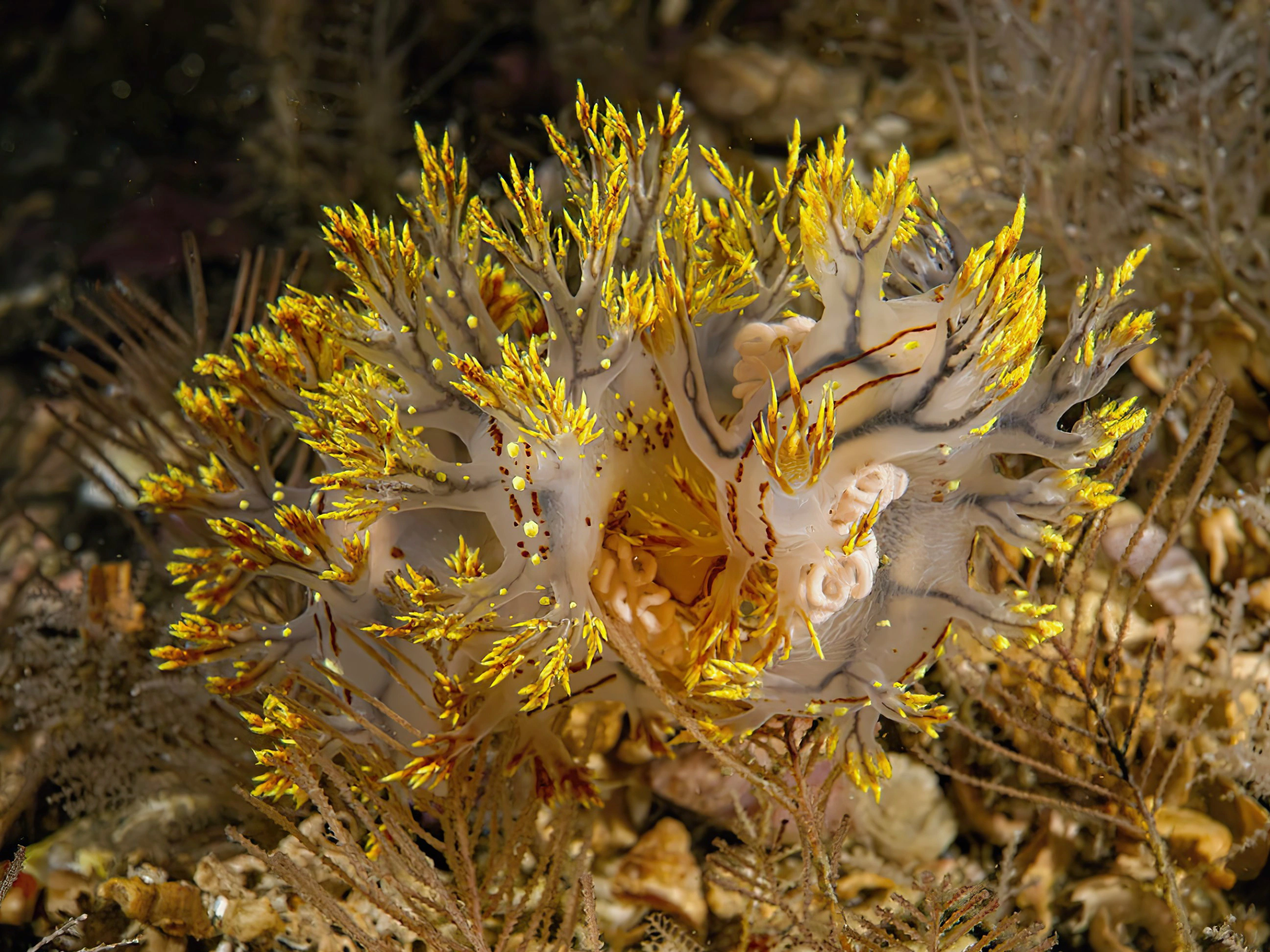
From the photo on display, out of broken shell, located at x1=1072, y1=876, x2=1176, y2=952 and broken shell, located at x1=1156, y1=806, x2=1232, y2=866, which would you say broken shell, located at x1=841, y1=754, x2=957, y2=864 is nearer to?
broken shell, located at x1=1072, y1=876, x2=1176, y2=952

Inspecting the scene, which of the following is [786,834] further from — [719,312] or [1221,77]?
[1221,77]

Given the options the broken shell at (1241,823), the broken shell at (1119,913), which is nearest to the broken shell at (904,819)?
the broken shell at (1119,913)

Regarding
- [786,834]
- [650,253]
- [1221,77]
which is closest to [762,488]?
[650,253]

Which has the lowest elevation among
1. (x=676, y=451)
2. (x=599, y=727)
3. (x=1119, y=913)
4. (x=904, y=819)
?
(x=1119, y=913)

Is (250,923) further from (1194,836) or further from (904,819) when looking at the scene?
(1194,836)

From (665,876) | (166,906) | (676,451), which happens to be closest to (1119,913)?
(665,876)

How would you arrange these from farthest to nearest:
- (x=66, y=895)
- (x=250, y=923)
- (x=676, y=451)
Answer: (x=66, y=895) < (x=250, y=923) < (x=676, y=451)
